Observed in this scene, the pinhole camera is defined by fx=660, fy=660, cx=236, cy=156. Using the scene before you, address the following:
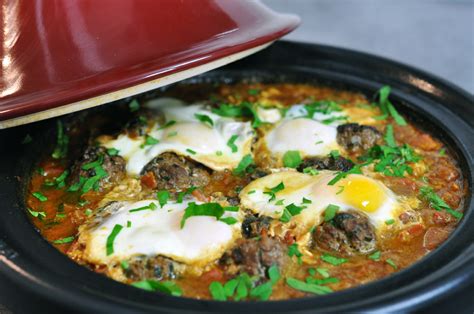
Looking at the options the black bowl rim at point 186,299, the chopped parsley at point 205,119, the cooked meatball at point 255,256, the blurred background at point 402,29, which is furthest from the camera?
the blurred background at point 402,29

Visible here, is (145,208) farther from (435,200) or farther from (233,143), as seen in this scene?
(435,200)

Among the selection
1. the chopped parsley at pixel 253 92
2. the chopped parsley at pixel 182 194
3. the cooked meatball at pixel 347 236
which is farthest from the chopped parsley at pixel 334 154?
the chopped parsley at pixel 253 92

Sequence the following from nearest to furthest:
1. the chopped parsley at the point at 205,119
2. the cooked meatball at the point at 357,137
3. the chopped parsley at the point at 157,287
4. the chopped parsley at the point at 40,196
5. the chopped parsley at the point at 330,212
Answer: the chopped parsley at the point at 157,287, the chopped parsley at the point at 330,212, the chopped parsley at the point at 40,196, the cooked meatball at the point at 357,137, the chopped parsley at the point at 205,119

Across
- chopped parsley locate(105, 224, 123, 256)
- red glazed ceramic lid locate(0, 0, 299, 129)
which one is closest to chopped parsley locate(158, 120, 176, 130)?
red glazed ceramic lid locate(0, 0, 299, 129)

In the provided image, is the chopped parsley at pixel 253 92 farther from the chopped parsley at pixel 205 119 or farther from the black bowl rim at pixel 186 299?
the black bowl rim at pixel 186 299

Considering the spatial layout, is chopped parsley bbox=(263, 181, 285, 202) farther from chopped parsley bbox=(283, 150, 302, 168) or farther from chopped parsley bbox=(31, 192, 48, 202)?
chopped parsley bbox=(31, 192, 48, 202)
